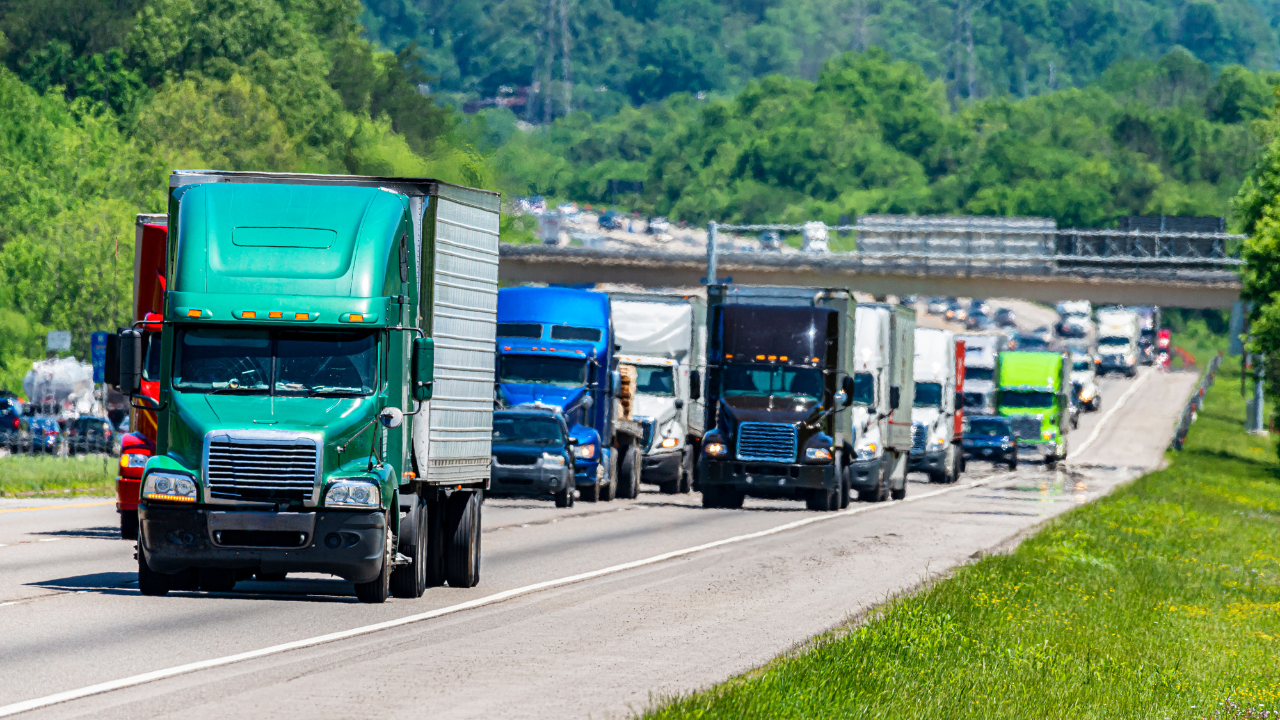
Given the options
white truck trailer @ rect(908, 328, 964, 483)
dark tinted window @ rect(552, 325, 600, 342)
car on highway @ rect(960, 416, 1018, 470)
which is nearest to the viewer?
dark tinted window @ rect(552, 325, 600, 342)

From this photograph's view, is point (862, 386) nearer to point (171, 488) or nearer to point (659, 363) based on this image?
point (659, 363)

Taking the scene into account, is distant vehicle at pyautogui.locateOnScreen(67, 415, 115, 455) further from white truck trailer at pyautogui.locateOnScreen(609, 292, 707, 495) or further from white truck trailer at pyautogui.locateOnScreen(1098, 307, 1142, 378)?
white truck trailer at pyautogui.locateOnScreen(1098, 307, 1142, 378)

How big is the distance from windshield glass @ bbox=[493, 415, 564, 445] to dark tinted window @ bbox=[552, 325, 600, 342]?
2.33 meters

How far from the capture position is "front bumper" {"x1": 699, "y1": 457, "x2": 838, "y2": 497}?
116 feet

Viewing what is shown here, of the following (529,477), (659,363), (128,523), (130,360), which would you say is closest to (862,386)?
(659,363)

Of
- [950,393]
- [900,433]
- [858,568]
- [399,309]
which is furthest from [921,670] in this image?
[950,393]

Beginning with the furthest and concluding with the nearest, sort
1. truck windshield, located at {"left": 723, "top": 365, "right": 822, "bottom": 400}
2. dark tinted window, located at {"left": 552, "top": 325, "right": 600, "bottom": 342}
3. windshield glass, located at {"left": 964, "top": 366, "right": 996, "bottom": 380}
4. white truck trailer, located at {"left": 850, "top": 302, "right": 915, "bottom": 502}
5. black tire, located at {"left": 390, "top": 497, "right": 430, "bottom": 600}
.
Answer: windshield glass, located at {"left": 964, "top": 366, "right": 996, "bottom": 380}, white truck trailer, located at {"left": 850, "top": 302, "right": 915, "bottom": 502}, dark tinted window, located at {"left": 552, "top": 325, "right": 600, "bottom": 342}, truck windshield, located at {"left": 723, "top": 365, "right": 822, "bottom": 400}, black tire, located at {"left": 390, "top": 497, "right": 430, "bottom": 600}

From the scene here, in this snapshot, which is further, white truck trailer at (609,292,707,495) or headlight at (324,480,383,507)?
white truck trailer at (609,292,707,495)

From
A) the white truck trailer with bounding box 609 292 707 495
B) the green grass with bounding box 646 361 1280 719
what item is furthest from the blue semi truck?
the green grass with bounding box 646 361 1280 719

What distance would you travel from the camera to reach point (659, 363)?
134 feet

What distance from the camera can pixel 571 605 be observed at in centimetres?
1845

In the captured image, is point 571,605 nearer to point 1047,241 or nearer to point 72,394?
point 72,394

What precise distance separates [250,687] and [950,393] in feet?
130

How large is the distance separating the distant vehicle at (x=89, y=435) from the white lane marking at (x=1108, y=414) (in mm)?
30569
